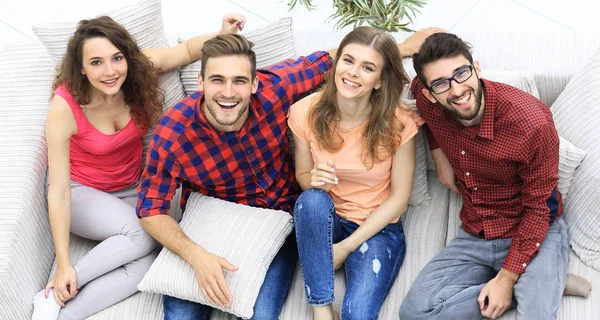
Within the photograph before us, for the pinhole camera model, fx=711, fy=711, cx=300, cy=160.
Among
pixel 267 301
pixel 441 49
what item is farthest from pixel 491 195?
pixel 267 301

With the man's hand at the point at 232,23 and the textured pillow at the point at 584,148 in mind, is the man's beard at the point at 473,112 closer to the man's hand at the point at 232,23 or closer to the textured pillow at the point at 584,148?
the textured pillow at the point at 584,148

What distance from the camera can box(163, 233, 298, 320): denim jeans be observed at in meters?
2.20

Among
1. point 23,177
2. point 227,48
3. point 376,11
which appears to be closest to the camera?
point 227,48

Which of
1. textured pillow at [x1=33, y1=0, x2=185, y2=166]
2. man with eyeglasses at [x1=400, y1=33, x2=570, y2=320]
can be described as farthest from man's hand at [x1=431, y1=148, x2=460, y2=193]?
textured pillow at [x1=33, y1=0, x2=185, y2=166]

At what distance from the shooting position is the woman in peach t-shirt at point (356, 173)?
215cm

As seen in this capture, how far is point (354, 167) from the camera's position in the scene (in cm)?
227

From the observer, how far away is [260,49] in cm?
249

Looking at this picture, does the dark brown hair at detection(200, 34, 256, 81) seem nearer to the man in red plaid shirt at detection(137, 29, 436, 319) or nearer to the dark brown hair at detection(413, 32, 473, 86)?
the man in red plaid shirt at detection(137, 29, 436, 319)

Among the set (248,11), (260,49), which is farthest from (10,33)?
(260,49)

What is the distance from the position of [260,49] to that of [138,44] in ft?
1.39

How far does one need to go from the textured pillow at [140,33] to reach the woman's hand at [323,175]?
65 centimetres

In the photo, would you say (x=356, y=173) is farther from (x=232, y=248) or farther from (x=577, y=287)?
(x=577, y=287)

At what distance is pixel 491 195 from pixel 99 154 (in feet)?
4.26

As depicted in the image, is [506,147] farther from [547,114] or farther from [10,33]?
[10,33]
